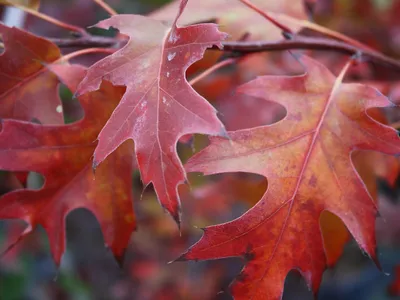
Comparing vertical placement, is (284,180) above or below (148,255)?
above

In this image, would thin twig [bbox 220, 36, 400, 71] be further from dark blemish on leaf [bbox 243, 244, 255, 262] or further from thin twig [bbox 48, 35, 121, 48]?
dark blemish on leaf [bbox 243, 244, 255, 262]

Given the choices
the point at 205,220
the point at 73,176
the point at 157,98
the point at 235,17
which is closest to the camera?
the point at 157,98

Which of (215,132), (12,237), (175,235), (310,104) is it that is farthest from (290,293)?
(215,132)

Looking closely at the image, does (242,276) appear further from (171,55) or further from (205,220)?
(205,220)

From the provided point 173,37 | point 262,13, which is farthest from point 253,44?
point 173,37

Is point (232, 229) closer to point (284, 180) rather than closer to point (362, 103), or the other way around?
point (284, 180)

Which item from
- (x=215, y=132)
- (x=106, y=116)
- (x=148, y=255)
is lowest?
(x=148, y=255)
